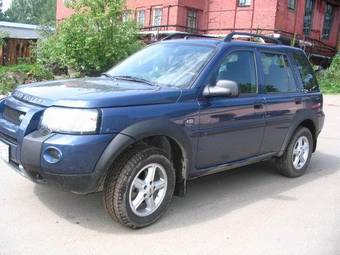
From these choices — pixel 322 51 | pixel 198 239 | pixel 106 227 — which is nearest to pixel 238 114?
pixel 198 239

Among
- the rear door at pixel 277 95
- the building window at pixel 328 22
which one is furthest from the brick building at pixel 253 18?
the rear door at pixel 277 95

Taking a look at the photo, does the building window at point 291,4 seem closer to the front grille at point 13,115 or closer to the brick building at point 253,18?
the brick building at point 253,18

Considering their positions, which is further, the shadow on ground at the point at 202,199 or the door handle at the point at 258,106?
the door handle at the point at 258,106

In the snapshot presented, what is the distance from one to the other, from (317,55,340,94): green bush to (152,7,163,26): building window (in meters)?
9.75

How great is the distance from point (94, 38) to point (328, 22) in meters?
20.0

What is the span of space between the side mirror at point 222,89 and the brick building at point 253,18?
67.4 ft

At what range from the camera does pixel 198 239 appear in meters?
4.49

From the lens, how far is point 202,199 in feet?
18.3

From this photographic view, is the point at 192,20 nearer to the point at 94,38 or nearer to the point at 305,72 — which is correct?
the point at 94,38

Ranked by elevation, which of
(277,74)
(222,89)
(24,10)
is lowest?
(222,89)

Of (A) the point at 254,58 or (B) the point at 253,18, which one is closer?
(A) the point at 254,58

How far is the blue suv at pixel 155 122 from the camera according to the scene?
13.7 feet

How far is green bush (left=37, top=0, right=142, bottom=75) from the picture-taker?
1508cm

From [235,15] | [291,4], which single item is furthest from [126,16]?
[291,4]
